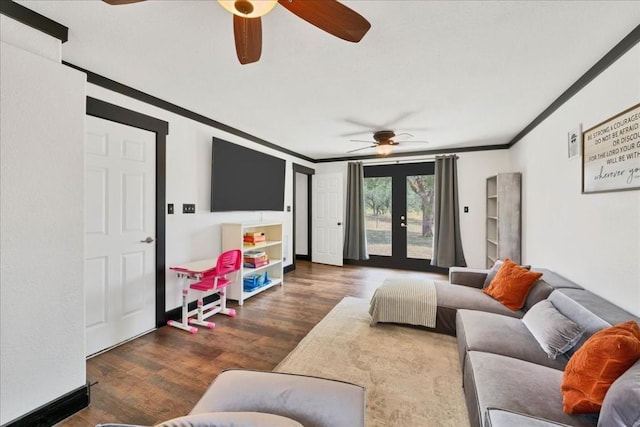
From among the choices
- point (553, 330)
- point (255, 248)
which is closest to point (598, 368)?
point (553, 330)

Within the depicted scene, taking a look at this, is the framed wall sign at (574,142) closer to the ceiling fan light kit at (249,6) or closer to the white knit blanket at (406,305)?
the white knit blanket at (406,305)

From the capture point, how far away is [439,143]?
15.0ft

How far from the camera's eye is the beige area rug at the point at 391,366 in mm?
1651

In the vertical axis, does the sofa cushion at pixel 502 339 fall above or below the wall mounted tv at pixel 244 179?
below

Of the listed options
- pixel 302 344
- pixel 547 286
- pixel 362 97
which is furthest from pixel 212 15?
pixel 547 286

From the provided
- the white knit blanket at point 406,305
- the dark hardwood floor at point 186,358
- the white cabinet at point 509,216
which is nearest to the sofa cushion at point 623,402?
the white knit blanket at point 406,305

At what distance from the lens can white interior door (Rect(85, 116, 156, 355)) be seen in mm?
2279

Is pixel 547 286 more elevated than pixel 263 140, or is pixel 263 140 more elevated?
pixel 263 140

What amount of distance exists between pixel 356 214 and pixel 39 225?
4.82 metres

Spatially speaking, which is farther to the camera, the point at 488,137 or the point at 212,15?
the point at 488,137

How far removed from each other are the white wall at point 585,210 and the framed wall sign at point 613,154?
0.22 ft

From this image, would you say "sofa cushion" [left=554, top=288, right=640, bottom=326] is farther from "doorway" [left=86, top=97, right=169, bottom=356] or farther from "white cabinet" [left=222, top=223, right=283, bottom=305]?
"doorway" [left=86, top=97, right=169, bottom=356]

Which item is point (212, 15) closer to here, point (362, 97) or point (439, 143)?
point (362, 97)

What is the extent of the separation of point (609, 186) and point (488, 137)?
2589 mm
